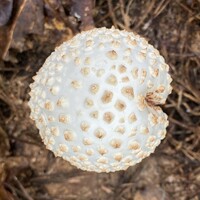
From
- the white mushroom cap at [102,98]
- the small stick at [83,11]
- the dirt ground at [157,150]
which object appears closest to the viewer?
the white mushroom cap at [102,98]

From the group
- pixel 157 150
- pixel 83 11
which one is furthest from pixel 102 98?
pixel 157 150

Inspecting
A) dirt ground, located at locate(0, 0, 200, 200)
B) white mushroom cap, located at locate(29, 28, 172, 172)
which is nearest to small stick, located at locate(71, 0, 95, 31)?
dirt ground, located at locate(0, 0, 200, 200)

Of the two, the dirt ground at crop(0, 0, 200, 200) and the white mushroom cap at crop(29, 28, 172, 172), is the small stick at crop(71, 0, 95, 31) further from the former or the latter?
the white mushroom cap at crop(29, 28, 172, 172)

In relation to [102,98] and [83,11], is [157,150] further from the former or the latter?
[102,98]

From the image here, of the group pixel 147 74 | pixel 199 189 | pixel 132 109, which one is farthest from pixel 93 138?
pixel 199 189

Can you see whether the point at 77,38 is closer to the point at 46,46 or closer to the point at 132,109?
the point at 132,109

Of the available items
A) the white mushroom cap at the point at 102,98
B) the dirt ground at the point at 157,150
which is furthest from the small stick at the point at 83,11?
the white mushroom cap at the point at 102,98

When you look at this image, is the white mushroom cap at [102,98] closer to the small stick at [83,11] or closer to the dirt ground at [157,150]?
the small stick at [83,11]
